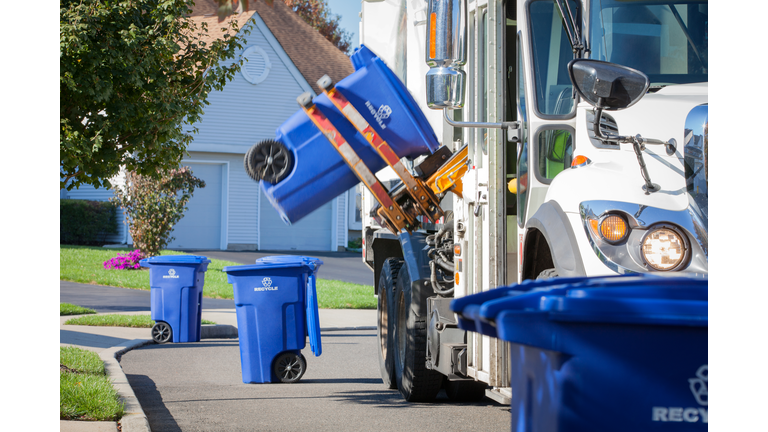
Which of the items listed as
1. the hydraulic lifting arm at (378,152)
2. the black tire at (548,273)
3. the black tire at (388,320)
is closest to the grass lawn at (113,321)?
the black tire at (388,320)

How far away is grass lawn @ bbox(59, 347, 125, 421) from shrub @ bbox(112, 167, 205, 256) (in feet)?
42.2

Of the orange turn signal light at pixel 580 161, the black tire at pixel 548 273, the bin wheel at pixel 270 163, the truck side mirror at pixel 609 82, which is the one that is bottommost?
the black tire at pixel 548 273

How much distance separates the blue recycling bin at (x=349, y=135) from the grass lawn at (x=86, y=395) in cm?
184

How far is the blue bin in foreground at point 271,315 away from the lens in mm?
7215

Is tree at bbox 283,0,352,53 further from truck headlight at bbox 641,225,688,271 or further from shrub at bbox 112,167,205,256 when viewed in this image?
truck headlight at bbox 641,225,688,271

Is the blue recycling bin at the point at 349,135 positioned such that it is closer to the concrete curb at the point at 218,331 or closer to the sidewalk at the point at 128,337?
the sidewalk at the point at 128,337

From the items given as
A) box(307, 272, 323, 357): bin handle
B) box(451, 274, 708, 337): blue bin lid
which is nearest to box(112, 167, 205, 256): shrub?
box(307, 272, 323, 357): bin handle

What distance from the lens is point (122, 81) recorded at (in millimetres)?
6258

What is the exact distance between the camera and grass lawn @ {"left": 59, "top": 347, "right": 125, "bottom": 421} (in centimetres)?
512

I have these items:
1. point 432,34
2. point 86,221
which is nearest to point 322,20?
point 86,221

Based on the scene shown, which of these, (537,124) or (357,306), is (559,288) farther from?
(357,306)

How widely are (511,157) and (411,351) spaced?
5.95 ft

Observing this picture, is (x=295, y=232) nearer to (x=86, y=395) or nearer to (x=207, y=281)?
(x=207, y=281)

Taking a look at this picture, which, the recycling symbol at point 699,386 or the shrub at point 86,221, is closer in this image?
the recycling symbol at point 699,386
